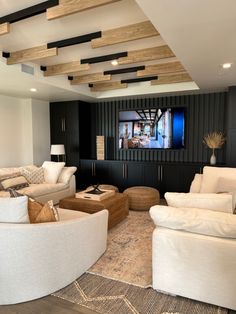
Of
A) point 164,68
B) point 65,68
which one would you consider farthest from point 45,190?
point 164,68

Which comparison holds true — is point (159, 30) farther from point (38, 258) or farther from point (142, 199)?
point (142, 199)

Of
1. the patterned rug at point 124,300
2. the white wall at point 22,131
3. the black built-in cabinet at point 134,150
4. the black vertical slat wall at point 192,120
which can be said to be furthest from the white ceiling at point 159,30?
the patterned rug at point 124,300

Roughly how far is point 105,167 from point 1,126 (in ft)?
8.51

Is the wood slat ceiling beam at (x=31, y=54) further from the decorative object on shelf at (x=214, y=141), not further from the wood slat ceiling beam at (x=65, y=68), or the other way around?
the decorative object on shelf at (x=214, y=141)

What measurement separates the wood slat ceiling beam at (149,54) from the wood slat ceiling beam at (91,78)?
3.50ft

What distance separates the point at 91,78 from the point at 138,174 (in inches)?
96.5

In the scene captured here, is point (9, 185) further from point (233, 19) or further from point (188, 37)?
point (233, 19)

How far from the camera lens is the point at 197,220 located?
183cm

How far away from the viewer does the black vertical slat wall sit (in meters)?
5.32

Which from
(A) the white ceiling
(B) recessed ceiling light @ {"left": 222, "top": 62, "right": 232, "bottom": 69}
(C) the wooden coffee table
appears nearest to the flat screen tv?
(A) the white ceiling

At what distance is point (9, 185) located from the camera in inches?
163

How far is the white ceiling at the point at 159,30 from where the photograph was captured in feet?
6.07

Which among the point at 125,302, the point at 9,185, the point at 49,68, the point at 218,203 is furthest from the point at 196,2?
the point at 9,185

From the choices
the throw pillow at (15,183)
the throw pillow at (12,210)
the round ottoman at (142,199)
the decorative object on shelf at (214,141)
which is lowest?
the round ottoman at (142,199)
